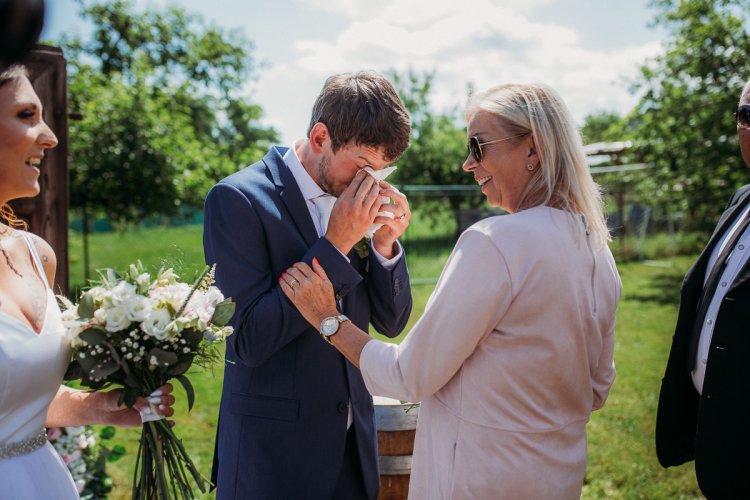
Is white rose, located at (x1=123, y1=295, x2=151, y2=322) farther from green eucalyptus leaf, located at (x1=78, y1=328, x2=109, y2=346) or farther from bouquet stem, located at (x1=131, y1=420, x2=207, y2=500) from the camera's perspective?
bouquet stem, located at (x1=131, y1=420, x2=207, y2=500)

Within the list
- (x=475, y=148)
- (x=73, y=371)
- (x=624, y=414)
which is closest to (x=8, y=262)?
(x=73, y=371)

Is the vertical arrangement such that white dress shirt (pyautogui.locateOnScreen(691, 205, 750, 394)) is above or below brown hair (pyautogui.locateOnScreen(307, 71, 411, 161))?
below

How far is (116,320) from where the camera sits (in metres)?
1.81

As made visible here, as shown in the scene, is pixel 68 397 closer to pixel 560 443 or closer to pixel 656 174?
pixel 560 443

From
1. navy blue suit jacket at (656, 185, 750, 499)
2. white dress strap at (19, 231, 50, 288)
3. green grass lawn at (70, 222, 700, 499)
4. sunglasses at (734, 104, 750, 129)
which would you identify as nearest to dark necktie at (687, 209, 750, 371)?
navy blue suit jacket at (656, 185, 750, 499)

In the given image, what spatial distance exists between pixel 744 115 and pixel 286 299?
2.05 metres

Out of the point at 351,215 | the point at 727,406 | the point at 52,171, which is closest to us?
the point at 351,215

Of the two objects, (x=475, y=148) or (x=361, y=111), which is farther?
(x=361, y=111)

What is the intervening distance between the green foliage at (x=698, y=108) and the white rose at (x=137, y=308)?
42.0 feet

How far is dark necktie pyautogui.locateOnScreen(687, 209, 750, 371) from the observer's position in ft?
9.43

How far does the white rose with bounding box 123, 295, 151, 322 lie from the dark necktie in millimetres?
2292

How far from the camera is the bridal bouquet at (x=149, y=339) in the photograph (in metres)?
1.83

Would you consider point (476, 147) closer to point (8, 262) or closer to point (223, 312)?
point (223, 312)

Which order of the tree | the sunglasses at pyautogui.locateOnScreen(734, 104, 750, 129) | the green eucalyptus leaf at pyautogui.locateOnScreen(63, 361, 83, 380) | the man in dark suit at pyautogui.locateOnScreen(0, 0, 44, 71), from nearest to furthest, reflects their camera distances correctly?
the man in dark suit at pyautogui.locateOnScreen(0, 0, 44, 71), the green eucalyptus leaf at pyautogui.locateOnScreen(63, 361, 83, 380), the sunglasses at pyautogui.locateOnScreen(734, 104, 750, 129), the tree
